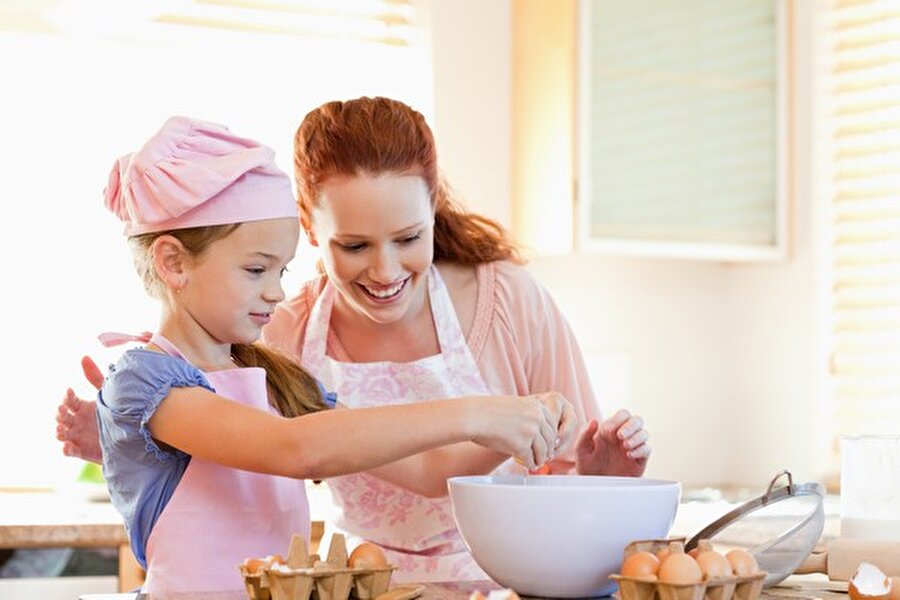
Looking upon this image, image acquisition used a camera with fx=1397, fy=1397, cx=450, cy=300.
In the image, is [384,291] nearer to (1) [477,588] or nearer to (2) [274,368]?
(2) [274,368]

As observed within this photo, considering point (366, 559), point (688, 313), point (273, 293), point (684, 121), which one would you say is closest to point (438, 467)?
point (273, 293)

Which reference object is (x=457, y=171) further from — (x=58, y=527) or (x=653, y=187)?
(x=58, y=527)

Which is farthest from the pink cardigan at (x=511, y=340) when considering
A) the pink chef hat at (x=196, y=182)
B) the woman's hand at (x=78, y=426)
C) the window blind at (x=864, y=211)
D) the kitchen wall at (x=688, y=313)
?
the window blind at (x=864, y=211)

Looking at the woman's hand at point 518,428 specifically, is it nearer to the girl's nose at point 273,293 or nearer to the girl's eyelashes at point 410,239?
the girl's nose at point 273,293

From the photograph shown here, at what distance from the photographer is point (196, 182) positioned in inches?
58.5

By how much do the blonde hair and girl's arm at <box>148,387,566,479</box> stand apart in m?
0.27

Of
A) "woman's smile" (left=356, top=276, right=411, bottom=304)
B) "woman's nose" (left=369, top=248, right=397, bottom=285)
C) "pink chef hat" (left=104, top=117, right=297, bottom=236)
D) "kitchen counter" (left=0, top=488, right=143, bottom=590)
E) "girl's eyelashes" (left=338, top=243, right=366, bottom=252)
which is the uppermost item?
"pink chef hat" (left=104, top=117, right=297, bottom=236)

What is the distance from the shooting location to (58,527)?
250cm

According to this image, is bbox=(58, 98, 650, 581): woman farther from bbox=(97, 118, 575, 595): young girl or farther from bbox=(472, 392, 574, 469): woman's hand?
bbox=(472, 392, 574, 469): woman's hand

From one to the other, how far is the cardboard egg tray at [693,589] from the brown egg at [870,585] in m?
0.11

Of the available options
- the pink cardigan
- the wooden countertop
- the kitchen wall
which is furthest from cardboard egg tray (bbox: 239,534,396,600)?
the kitchen wall

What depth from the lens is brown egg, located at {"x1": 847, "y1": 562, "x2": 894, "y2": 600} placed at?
114cm

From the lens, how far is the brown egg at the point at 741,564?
1.08 meters

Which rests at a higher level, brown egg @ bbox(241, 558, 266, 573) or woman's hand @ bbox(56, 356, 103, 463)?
woman's hand @ bbox(56, 356, 103, 463)
